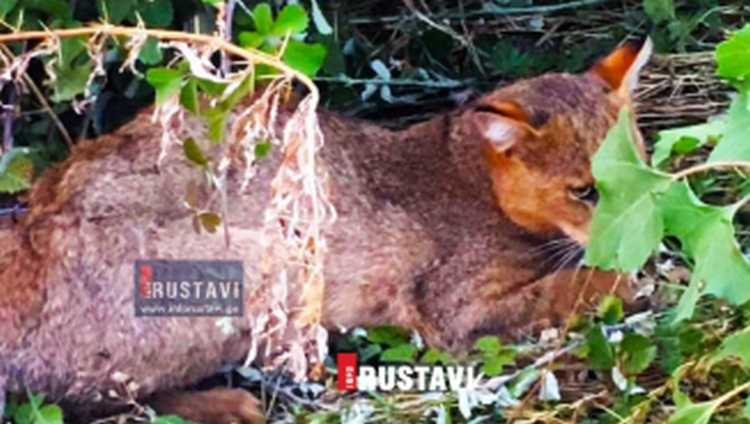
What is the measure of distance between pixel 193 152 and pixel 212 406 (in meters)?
0.60

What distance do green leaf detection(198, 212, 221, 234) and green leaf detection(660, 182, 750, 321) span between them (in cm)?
104

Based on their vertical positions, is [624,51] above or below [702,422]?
above

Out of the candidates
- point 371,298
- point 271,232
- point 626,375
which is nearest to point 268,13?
point 271,232

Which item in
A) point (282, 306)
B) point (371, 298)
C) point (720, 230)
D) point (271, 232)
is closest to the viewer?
point (720, 230)

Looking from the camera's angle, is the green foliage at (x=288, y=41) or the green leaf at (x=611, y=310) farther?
the green leaf at (x=611, y=310)

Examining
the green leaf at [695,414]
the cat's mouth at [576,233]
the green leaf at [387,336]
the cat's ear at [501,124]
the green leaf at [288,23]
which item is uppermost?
the green leaf at [288,23]

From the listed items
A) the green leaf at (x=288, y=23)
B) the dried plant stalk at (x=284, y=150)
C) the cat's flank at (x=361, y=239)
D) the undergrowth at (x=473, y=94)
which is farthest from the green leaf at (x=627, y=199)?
the cat's flank at (x=361, y=239)

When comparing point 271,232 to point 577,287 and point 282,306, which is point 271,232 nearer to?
point 282,306

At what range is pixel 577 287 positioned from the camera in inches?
176

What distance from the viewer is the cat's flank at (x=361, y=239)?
13.8 feet

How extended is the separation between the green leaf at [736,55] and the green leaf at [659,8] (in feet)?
3.76

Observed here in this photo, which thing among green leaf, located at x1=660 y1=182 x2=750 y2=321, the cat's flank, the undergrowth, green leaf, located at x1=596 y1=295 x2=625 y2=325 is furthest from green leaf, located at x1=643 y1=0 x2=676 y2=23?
green leaf, located at x1=660 y1=182 x2=750 y2=321

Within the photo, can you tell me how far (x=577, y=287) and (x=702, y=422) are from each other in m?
0.95

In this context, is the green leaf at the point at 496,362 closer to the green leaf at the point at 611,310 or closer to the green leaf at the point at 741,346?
the green leaf at the point at 611,310
